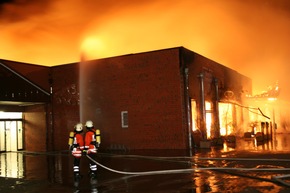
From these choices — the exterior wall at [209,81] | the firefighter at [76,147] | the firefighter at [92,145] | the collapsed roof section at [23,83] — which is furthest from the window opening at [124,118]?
the firefighter at [76,147]

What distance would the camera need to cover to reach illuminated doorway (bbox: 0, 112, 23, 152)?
22.8 metres

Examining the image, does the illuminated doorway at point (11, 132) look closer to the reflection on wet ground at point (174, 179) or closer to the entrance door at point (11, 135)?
the entrance door at point (11, 135)

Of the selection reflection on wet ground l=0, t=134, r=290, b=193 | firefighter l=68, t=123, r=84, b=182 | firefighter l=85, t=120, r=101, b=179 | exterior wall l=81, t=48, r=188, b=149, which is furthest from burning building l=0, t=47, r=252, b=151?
firefighter l=68, t=123, r=84, b=182

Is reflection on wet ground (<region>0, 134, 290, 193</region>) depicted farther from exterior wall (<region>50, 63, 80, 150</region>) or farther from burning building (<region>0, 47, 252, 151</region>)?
exterior wall (<region>50, 63, 80, 150</region>)

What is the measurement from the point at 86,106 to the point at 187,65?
22.4 ft

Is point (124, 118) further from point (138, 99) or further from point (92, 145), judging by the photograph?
point (92, 145)

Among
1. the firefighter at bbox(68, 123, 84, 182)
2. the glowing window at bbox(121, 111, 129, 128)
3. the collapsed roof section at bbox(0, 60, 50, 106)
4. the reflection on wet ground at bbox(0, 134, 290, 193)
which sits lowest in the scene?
the reflection on wet ground at bbox(0, 134, 290, 193)

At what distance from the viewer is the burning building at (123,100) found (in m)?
19.7

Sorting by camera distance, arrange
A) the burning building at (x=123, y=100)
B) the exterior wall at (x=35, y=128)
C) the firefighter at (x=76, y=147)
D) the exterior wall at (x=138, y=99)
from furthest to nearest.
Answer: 1. the exterior wall at (x=35, y=128)
2. the burning building at (x=123, y=100)
3. the exterior wall at (x=138, y=99)
4. the firefighter at (x=76, y=147)

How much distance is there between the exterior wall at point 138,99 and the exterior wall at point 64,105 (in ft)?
2.08

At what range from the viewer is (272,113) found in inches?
1326

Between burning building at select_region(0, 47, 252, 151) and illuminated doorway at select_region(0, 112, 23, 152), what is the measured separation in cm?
7

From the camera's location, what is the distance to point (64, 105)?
23.1 meters

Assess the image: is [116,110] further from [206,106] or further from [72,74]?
[206,106]
